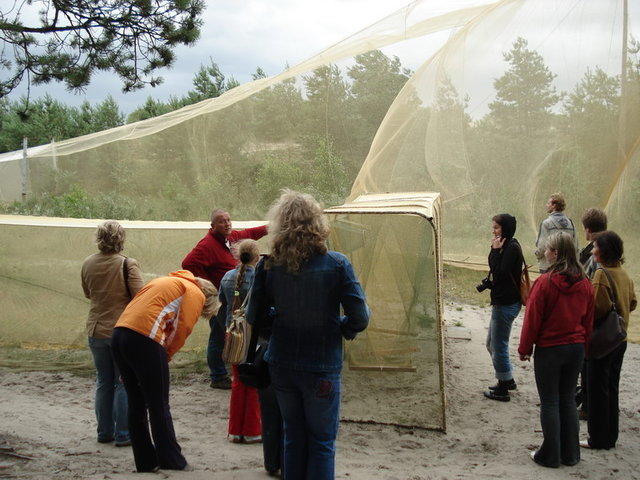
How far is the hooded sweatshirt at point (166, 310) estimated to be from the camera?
3.69 metres

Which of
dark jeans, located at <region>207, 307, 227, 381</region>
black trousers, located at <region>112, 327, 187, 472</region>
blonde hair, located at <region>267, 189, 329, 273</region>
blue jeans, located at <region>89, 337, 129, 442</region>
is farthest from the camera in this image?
dark jeans, located at <region>207, 307, 227, 381</region>

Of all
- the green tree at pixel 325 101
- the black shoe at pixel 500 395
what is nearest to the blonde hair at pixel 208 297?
the black shoe at pixel 500 395

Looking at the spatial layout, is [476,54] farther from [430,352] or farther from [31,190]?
[31,190]

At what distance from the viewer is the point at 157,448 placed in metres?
3.88

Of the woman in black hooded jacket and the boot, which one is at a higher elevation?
the woman in black hooded jacket

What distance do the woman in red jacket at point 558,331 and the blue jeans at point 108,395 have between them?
2694 millimetres

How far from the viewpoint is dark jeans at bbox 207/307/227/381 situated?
5.74 m

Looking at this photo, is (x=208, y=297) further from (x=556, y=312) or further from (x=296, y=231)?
(x=556, y=312)

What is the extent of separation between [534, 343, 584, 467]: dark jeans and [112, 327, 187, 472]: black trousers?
90.8 inches

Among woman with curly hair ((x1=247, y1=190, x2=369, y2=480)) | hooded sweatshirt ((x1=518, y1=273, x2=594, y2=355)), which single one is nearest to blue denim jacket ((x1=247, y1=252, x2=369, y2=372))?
woman with curly hair ((x1=247, y1=190, x2=369, y2=480))

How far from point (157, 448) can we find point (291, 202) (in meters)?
1.88

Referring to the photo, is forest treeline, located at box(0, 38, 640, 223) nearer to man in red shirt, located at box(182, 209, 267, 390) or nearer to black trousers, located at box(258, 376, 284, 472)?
man in red shirt, located at box(182, 209, 267, 390)

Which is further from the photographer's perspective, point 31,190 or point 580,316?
point 31,190

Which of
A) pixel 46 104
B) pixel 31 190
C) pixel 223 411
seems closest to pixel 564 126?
pixel 223 411
